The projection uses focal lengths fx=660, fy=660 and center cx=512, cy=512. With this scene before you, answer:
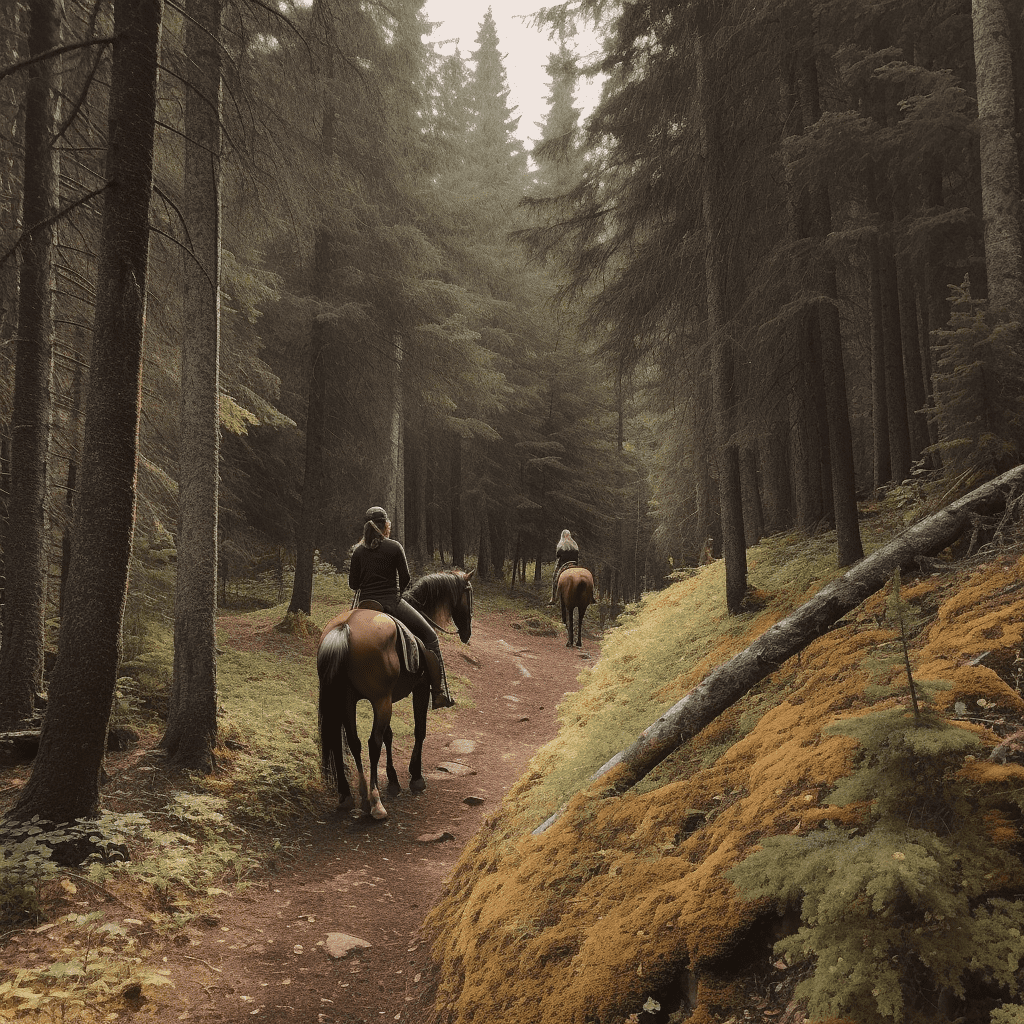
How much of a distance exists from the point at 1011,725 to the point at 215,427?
7707 mm

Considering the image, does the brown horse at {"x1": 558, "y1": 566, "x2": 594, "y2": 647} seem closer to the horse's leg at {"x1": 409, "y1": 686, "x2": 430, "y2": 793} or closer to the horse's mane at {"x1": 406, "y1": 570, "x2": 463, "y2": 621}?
the horse's mane at {"x1": 406, "y1": 570, "x2": 463, "y2": 621}

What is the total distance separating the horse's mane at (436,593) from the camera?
8977 mm

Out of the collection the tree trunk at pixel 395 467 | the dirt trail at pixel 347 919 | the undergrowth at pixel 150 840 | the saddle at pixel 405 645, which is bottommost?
the dirt trail at pixel 347 919

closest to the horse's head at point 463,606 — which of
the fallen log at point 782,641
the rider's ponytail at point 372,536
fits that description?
the rider's ponytail at point 372,536

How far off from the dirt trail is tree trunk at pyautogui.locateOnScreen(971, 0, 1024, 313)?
27.5ft

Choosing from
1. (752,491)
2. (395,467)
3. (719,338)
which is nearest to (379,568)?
(719,338)

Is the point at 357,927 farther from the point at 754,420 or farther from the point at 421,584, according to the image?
the point at 754,420

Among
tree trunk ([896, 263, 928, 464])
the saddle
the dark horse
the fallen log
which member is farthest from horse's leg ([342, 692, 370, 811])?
tree trunk ([896, 263, 928, 464])

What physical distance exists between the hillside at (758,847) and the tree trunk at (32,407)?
5.38 meters

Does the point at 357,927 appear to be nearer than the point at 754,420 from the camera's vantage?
Yes

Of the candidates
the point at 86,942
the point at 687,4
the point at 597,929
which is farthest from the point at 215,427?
the point at 687,4

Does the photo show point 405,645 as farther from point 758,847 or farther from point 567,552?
point 567,552

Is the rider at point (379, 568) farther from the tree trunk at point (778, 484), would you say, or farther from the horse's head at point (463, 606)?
the tree trunk at point (778, 484)

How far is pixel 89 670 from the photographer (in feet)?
17.3
